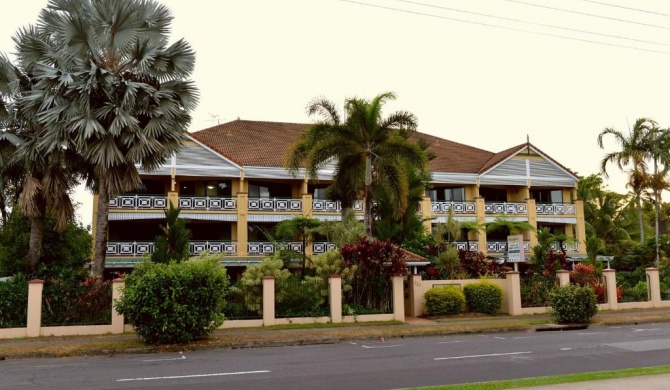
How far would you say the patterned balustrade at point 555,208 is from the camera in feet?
124

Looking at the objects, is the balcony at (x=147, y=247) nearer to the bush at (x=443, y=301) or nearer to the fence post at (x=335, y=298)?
the fence post at (x=335, y=298)

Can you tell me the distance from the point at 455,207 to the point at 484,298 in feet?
44.7

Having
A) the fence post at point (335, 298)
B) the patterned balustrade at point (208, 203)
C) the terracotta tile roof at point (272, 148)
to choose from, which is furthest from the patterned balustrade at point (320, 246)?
the fence post at point (335, 298)

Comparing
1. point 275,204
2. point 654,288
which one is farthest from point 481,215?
point 275,204

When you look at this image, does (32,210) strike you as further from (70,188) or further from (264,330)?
(264,330)

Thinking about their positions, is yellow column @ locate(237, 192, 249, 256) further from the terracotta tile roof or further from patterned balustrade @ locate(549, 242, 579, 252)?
patterned balustrade @ locate(549, 242, 579, 252)

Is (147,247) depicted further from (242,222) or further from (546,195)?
(546,195)

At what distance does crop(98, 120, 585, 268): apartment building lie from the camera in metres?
31.1

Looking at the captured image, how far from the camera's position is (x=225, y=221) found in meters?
32.5

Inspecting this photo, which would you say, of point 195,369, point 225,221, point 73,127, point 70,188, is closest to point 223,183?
point 225,221

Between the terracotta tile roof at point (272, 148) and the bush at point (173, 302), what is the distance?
16.3 m

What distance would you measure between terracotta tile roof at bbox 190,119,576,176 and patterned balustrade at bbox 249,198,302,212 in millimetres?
1956

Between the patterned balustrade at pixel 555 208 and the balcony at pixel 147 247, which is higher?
the patterned balustrade at pixel 555 208

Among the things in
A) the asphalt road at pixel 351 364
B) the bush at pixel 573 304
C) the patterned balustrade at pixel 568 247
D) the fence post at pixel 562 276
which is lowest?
the asphalt road at pixel 351 364
